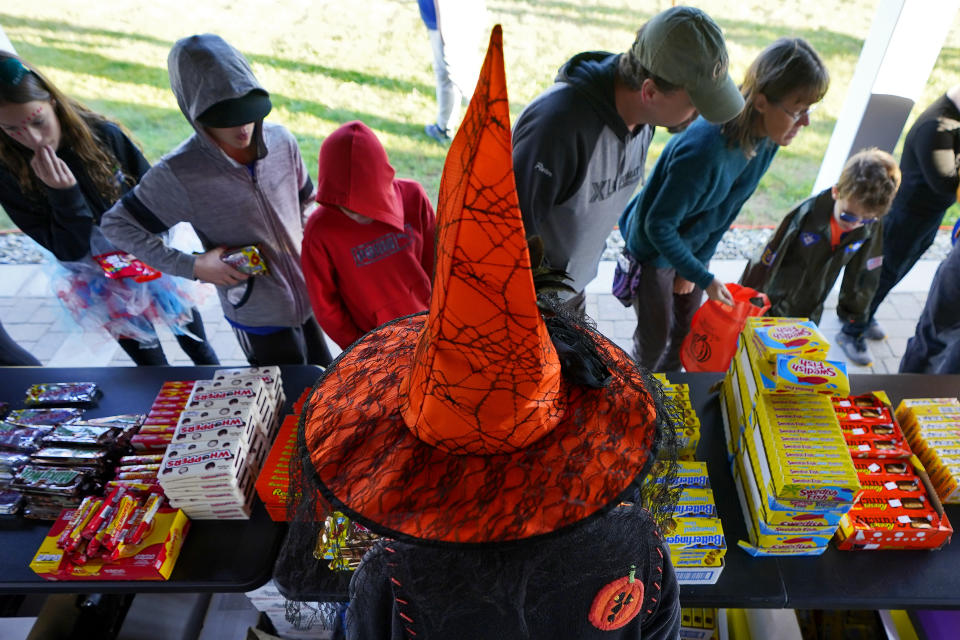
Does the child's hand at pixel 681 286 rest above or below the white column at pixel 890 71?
below

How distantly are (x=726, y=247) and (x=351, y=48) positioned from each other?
16.7ft

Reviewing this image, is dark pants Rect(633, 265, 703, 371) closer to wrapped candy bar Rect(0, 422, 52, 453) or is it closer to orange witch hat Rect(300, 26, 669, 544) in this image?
orange witch hat Rect(300, 26, 669, 544)

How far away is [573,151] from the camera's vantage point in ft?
6.93

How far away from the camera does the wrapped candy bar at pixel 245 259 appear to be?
2350 millimetres

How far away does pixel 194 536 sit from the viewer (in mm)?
1756

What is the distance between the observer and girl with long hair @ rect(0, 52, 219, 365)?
223 cm

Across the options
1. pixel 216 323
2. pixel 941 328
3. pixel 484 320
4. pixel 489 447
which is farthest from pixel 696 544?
pixel 216 323

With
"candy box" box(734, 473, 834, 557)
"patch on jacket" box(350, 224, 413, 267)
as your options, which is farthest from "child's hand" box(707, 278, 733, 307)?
"patch on jacket" box(350, 224, 413, 267)

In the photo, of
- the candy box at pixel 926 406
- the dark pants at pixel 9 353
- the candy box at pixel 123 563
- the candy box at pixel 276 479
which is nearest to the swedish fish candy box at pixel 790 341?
the candy box at pixel 926 406

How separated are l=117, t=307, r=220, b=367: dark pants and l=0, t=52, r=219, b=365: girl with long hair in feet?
0.30

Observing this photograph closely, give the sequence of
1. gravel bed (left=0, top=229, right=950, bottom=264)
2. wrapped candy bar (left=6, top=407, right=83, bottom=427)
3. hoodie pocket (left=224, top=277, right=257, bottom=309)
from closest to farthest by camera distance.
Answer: wrapped candy bar (left=6, top=407, right=83, bottom=427) < hoodie pocket (left=224, top=277, right=257, bottom=309) < gravel bed (left=0, top=229, right=950, bottom=264)

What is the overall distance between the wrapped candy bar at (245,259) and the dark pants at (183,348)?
945 millimetres

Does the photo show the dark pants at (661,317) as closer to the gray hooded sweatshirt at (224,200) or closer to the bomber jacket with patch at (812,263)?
the bomber jacket with patch at (812,263)

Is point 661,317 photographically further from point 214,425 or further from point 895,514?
point 214,425
